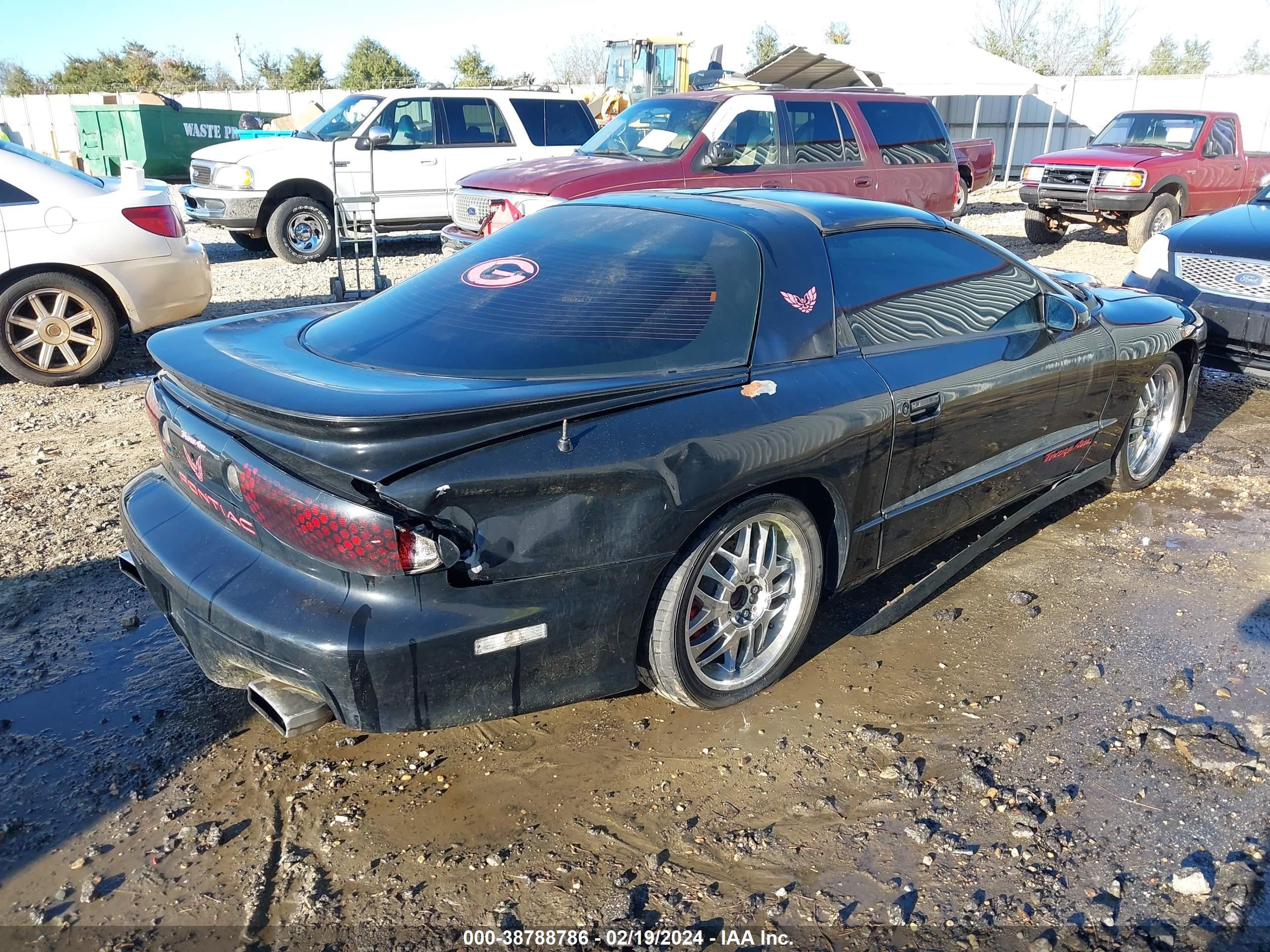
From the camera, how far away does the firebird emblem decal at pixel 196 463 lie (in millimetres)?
2686

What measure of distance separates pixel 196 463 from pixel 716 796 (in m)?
1.74

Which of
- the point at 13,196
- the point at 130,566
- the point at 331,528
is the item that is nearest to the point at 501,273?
the point at 331,528

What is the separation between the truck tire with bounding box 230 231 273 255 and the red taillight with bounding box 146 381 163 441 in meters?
9.90

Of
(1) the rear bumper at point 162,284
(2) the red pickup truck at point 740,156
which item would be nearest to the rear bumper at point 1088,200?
(2) the red pickup truck at point 740,156

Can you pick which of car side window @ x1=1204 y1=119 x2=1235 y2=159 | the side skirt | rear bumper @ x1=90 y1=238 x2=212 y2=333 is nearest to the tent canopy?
car side window @ x1=1204 y1=119 x2=1235 y2=159

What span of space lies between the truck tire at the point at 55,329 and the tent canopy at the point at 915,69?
1808cm

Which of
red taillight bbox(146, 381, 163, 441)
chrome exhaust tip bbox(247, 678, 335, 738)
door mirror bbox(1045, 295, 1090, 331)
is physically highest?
door mirror bbox(1045, 295, 1090, 331)

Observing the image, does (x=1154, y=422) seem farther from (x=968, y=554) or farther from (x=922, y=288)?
(x=922, y=288)

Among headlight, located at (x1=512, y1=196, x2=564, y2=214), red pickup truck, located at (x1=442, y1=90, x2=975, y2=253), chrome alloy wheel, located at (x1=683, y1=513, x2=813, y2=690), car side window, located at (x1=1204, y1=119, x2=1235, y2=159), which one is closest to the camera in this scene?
chrome alloy wheel, located at (x1=683, y1=513, x2=813, y2=690)

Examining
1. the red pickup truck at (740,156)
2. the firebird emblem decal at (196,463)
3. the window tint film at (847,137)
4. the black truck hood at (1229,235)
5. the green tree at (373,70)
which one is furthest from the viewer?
the green tree at (373,70)

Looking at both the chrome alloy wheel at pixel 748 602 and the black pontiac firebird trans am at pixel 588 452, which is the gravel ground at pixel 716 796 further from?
the black pontiac firebird trans am at pixel 588 452

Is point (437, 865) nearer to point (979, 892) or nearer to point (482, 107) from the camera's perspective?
point (979, 892)

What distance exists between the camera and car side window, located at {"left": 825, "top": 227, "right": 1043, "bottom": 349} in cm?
328

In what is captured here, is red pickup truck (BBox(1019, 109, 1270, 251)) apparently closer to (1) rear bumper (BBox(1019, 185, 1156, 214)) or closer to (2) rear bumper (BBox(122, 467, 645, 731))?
(1) rear bumper (BBox(1019, 185, 1156, 214))
